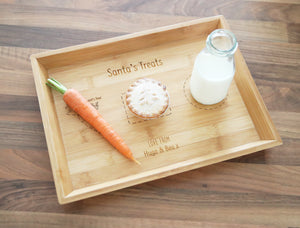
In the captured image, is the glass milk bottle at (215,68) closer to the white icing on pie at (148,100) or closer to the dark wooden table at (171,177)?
the white icing on pie at (148,100)

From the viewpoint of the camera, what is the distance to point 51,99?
3.55 feet

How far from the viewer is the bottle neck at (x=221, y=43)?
856 mm

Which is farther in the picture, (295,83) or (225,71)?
(295,83)

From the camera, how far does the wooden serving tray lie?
993mm

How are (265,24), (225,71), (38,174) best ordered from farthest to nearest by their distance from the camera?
1. (265,24)
2. (38,174)
3. (225,71)

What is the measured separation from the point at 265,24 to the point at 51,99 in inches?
Answer: 41.4

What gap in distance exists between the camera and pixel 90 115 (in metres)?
1.04

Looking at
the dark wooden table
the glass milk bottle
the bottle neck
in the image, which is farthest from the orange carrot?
the bottle neck

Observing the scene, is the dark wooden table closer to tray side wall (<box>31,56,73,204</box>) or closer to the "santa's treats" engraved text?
tray side wall (<box>31,56,73,204</box>)

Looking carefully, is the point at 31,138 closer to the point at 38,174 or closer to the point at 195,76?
the point at 38,174

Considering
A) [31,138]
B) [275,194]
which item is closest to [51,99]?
[31,138]

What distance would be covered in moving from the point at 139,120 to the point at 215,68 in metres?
0.36

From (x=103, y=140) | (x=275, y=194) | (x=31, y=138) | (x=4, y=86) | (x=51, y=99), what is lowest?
(x=275, y=194)

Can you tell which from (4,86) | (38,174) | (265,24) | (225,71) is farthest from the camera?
(265,24)
